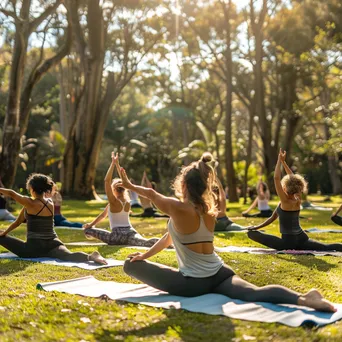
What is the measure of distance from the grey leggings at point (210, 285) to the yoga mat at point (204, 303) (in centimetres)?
5

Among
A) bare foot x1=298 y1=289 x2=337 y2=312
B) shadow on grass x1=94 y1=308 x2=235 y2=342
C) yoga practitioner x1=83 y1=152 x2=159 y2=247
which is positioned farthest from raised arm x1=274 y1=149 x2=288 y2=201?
shadow on grass x1=94 y1=308 x2=235 y2=342

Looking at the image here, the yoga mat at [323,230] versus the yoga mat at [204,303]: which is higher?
the yoga mat at [323,230]

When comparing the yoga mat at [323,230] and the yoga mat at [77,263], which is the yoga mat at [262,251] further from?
the yoga mat at [323,230]

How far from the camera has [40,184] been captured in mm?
8914

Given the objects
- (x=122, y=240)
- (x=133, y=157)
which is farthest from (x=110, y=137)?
(x=122, y=240)

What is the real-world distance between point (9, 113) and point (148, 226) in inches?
289

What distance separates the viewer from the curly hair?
29.1 ft

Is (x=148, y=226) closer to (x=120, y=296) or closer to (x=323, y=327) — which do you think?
(x=120, y=296)

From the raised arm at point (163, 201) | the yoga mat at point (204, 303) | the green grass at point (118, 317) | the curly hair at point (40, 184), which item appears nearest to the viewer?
the green grass at point (118, 317)

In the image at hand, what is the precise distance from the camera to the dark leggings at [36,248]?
924 centimetres

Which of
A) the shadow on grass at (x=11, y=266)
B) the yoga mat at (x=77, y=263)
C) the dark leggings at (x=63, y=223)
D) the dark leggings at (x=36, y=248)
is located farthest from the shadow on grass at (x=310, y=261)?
the dark leggings at (x=63, y=223)

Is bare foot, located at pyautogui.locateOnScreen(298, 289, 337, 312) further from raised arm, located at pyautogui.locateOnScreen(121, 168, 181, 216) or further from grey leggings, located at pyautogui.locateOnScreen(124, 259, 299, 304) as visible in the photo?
raised arm, located at pyautogui.locateOnScreen(121, 168, 181, 216)

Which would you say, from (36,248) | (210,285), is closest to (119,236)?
(36,248)

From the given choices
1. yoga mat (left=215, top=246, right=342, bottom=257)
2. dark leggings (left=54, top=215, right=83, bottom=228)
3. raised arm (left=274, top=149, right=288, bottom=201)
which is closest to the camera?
raised arm (left=274, top=149, right=288, bottom=201)
